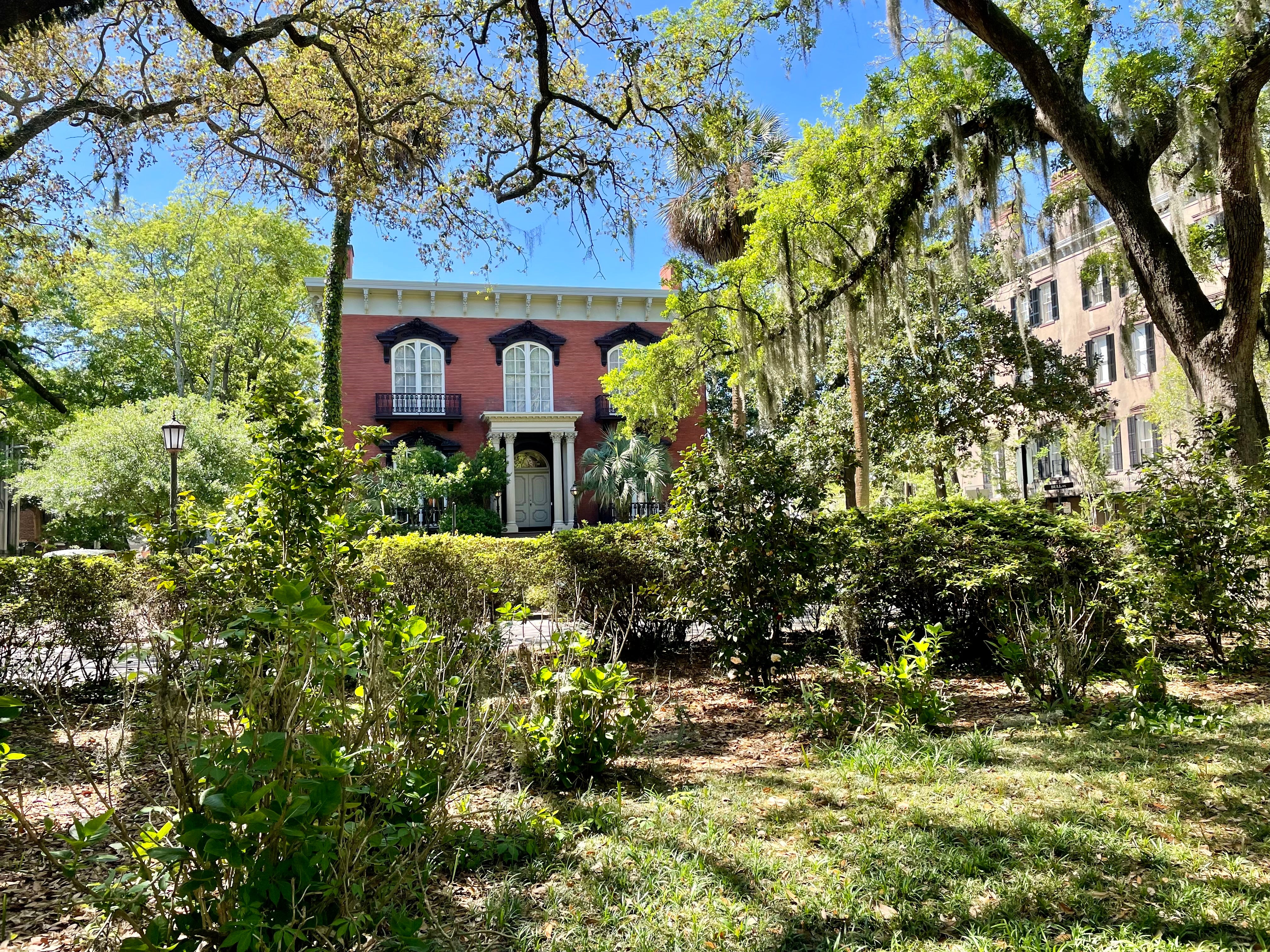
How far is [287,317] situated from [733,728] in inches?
1172

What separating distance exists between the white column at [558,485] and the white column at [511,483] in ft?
4.99

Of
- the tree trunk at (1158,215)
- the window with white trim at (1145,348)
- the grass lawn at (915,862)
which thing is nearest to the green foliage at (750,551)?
the grass lawn at (915,862)

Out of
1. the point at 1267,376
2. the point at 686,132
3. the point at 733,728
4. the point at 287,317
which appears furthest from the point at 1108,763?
the point at 287,317

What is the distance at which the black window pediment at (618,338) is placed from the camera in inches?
1217

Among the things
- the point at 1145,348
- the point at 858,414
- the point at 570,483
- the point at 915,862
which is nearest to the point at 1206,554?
the point at 915,862

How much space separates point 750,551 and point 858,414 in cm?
850

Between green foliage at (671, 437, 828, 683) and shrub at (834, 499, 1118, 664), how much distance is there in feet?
1.48

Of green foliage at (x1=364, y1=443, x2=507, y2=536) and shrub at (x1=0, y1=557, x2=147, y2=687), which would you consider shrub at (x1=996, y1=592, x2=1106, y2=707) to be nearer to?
shrub at (x1=0, y1=557, x2=147, y2=687)

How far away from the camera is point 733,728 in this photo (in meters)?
5.77

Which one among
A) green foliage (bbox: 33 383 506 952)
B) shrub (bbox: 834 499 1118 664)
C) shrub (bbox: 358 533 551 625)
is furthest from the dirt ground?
shrub (bbox: 358 533 551 625)

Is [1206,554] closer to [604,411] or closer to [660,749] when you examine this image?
[660,749]

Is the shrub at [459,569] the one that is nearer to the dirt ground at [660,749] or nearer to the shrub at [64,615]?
the dirt ground at [660,749]

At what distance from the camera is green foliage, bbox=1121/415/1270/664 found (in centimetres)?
586

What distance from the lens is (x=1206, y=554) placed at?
5.97 metres
